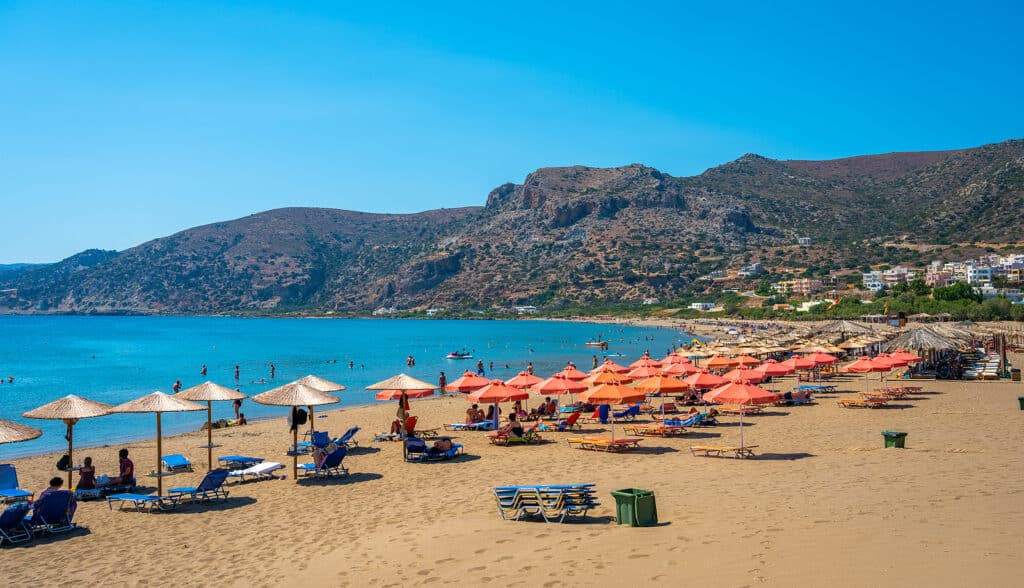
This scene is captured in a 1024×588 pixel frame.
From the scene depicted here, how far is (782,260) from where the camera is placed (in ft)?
392

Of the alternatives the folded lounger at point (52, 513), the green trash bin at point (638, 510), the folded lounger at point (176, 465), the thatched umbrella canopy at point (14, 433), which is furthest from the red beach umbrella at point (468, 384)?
the green trash bin at point (638, 510)

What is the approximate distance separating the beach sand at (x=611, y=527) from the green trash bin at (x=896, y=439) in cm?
28

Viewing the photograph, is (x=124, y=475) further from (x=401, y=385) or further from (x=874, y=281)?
(x=874, y=281)

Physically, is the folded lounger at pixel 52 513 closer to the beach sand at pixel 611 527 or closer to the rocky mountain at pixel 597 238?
Answer: the beach sand at pixel 611 527

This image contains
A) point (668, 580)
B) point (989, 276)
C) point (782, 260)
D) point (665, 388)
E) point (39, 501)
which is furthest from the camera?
point (782, 260)

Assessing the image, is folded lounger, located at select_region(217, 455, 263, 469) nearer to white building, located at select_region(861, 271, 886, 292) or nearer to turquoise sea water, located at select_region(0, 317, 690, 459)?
turquoise sea water, located at select_region(0, 317, 690, 459)

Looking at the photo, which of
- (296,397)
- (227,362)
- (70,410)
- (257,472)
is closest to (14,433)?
(70,410)

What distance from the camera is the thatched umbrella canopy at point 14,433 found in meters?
10.5

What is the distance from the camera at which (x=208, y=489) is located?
37.7ft

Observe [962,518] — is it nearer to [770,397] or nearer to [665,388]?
[770,397]

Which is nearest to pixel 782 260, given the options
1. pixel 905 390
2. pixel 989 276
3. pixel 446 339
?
pixel 989 276

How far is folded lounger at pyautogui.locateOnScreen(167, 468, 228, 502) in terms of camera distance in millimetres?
11461

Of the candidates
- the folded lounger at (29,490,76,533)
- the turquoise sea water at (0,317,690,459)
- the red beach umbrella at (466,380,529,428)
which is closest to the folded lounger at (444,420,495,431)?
the red beach umbrella at (466,380,529,428)

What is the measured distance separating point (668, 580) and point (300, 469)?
940cm
